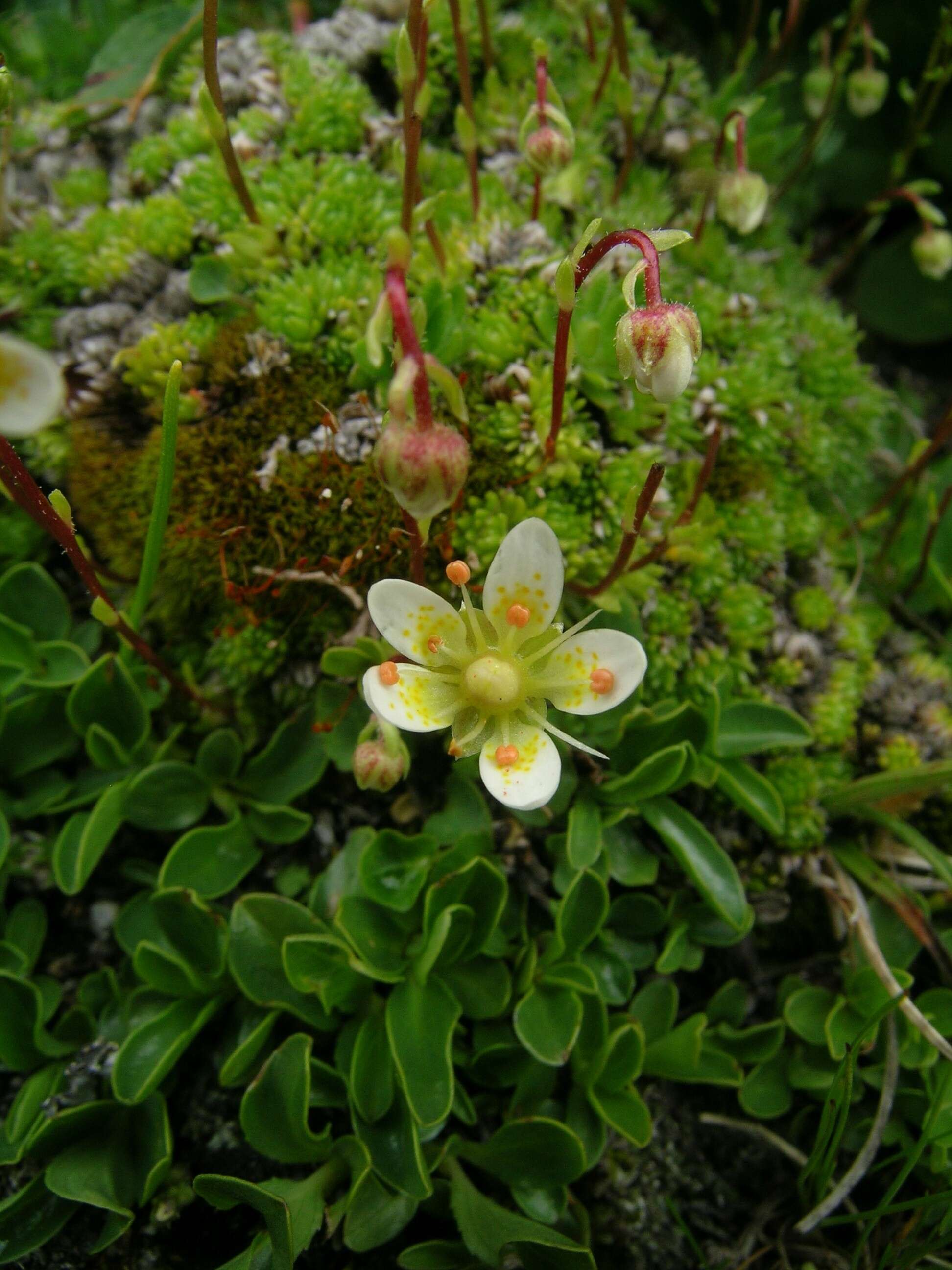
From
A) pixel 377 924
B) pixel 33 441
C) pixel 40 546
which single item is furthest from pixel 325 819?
pixel 33 441

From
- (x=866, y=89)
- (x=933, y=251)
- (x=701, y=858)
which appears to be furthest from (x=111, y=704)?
(x=866, y=89)

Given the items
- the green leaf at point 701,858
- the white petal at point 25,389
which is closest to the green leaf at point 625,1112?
the green leaf at point 701,858

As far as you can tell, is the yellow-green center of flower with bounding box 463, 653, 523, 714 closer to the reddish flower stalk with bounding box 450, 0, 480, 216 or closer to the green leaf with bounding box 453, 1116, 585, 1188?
the green leaf with bounding box 453, 1116, 585, 1188

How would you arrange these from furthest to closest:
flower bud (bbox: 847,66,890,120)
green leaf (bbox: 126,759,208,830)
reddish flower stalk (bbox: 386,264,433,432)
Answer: flower bud (bbox: 847,66,890,120)
green leaf (bbox: 126,759,208,830)
reddish flower stalk (bbox: 386,264,433,432)

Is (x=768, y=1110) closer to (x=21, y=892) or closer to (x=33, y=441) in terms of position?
(x=21, y=892)

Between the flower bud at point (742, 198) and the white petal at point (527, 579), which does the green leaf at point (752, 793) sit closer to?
the white petal at point (527, 579)

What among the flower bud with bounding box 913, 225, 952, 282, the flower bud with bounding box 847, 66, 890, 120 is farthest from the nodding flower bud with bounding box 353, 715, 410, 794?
the flower bud with bounding box 847, 66, 890, 120
